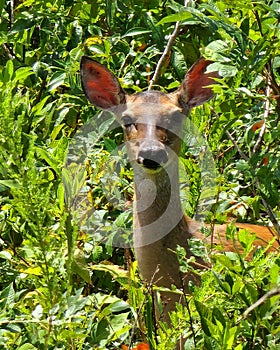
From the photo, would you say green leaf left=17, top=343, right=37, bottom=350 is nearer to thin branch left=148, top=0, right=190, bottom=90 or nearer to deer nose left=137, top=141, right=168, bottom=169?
deer nose left=137, top=141, right=168, bottom=169

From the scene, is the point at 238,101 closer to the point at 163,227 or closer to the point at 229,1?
the point at 229,1

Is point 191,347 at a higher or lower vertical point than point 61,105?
higher

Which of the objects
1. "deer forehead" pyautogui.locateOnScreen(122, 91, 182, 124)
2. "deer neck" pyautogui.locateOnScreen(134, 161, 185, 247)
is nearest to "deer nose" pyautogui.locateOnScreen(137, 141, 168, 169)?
"deer neck" pyautogui.locateOnScreen(134, 161, 185, 247)

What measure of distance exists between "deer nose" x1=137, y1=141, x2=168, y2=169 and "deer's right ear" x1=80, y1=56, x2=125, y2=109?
0.59 m

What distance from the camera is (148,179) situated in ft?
15.5

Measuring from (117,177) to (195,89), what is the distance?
2.06 ft

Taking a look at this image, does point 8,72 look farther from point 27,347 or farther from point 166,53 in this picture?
point 27,347

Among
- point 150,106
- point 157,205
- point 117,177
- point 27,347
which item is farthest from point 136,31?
point 27,347

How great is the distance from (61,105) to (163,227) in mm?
962

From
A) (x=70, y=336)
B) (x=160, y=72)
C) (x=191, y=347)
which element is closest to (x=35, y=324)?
(x=70, y=336)

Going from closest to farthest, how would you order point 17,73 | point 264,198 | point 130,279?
1. point 130,279
2. point 264,198
3. point 17,73

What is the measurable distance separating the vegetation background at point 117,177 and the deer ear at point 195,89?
204 mm

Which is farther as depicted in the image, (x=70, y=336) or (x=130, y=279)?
(x=130, y=279)

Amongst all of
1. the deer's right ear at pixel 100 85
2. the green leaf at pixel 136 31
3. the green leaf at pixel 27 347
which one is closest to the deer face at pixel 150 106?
the deer's right ear at pixel 100 85
